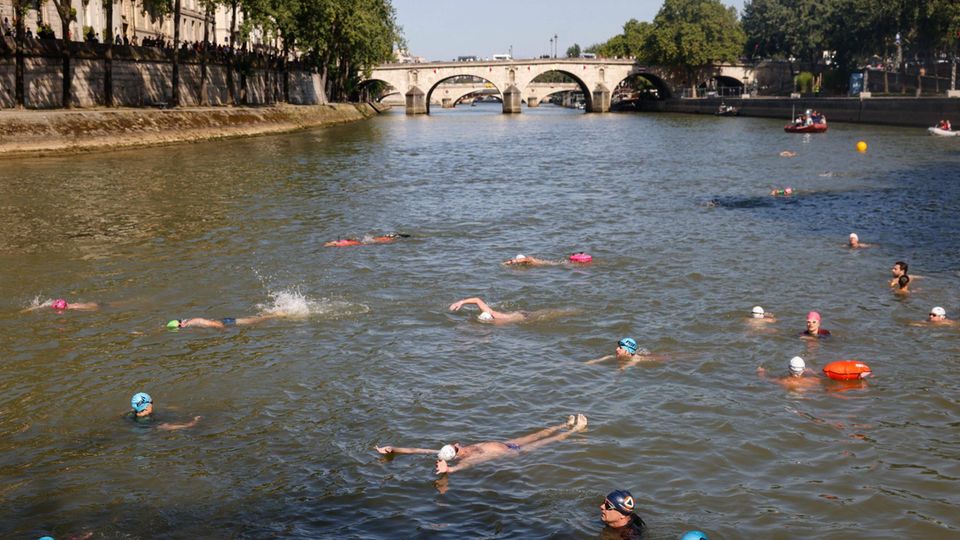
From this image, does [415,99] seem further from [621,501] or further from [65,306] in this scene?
[621,501]

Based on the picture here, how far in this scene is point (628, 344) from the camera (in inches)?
668

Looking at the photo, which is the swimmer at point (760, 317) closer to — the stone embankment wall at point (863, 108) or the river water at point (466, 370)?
the river water at point (466, 370)

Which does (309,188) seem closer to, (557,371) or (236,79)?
(557,371)

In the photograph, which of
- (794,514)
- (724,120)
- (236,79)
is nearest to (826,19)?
(724,120)

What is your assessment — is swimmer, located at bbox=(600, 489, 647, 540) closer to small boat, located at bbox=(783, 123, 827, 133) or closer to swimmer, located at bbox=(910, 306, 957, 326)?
swimmer, located at bbox=(910, 306, 957, 326)

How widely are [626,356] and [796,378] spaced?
2987 mm

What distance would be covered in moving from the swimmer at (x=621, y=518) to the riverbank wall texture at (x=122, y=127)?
154 feet

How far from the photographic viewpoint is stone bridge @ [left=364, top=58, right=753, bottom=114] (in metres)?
144

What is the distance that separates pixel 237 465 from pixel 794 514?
7.48 m

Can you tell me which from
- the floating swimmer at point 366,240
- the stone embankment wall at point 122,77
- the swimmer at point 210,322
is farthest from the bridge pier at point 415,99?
the swimmer at point 210,322

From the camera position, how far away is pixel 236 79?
279 ft

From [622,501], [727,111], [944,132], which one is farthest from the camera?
[727,111]

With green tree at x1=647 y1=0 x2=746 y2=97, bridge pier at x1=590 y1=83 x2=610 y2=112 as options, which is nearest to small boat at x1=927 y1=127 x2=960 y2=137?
green tree at x1=647 y1=0 x2=746 y2=97

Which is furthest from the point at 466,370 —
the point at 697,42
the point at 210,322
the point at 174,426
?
the point at 697,42
